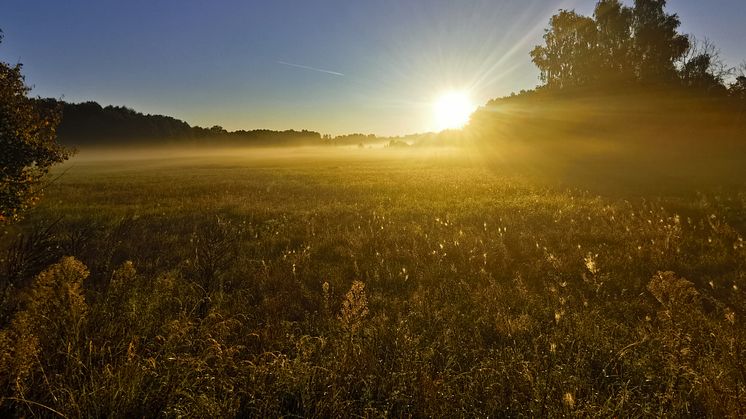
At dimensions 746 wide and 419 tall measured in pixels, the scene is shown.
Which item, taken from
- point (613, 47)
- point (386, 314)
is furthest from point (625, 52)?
point (386, 314)

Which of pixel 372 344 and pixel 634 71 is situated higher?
pixel 634 71

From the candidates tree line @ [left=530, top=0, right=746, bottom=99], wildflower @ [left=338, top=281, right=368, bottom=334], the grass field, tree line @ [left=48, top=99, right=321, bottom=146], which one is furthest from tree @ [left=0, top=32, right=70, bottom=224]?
tree line @ [left=48, top=99, right=321, bottom=146]

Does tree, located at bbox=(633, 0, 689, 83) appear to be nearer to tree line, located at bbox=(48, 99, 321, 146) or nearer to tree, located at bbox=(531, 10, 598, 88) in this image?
tree, located at bbox=(531, 10, 598, 88)

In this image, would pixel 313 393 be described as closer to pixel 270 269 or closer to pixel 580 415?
pixel 580 415

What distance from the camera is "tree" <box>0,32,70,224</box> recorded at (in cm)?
749

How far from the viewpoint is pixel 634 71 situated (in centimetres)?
3888

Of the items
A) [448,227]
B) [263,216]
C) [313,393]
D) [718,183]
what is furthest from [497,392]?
[718,183]

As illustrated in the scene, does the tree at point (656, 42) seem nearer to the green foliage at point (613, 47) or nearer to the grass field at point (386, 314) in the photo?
the green foliage at point (613, 47)

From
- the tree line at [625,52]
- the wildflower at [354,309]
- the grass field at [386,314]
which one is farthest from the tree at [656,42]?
the wildflower at [354,309]

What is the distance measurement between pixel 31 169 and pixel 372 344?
9.38m

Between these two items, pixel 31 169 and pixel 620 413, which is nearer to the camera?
pixel 620 413

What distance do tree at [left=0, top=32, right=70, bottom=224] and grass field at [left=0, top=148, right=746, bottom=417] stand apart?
198cm

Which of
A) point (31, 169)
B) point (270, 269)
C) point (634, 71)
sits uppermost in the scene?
point (634, 71)

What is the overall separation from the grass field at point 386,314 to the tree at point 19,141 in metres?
1.98
